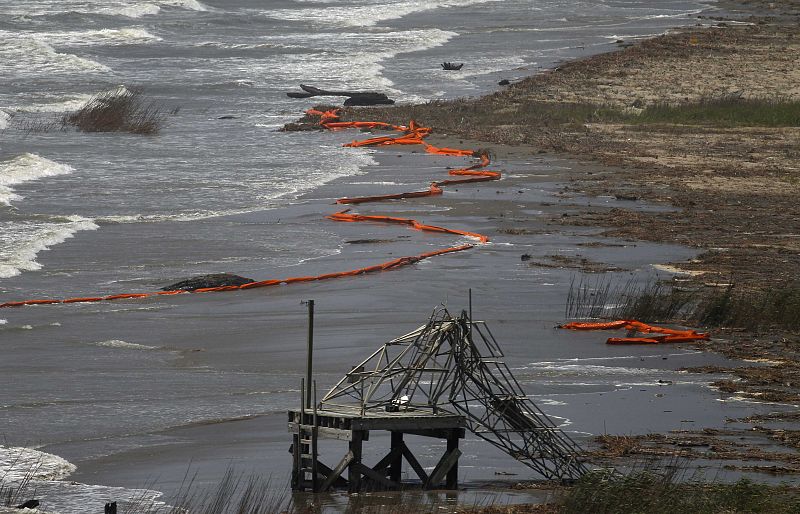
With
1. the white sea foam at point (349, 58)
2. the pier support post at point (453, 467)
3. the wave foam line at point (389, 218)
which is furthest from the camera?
the white sea foam at point (349, 58)

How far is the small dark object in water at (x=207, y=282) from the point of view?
16.0 meters

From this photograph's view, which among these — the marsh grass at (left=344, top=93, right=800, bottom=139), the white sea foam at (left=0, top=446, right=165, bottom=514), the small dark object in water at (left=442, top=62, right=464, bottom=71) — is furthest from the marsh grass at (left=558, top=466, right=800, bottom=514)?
the small dark object in water at (left=442, top=62, right=464, bottom=71)

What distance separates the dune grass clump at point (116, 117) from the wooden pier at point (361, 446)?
2590 cm

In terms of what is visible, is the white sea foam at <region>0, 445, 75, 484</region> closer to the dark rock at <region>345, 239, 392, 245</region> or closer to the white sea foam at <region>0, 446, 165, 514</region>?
the white sea foam at <region>0, 446, 165, 514</region>

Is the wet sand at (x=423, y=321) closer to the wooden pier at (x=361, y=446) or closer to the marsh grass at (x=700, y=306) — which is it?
the wooden pier at (x=361, y=446)

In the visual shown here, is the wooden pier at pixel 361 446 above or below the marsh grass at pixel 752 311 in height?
above

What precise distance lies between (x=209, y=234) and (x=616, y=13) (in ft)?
192

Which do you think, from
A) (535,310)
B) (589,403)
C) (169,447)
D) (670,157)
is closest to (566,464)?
(589,403)

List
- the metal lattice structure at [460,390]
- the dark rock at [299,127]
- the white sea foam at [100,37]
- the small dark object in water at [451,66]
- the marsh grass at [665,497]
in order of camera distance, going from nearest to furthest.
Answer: the marsh grass at [665,497]
the metal lattice structure at [460,390]
the dark rock at [299,127]
the small dark object in water at [451,66]
the white sea foam at [100,37]

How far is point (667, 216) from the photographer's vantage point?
20.8 meters

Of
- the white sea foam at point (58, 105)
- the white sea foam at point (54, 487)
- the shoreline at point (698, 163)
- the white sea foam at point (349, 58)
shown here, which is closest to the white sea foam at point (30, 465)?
the white sea foam at point (54, 487)

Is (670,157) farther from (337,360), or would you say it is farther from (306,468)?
(306,468)

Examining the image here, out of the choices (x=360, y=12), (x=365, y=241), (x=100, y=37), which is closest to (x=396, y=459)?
(x=365, y=241)

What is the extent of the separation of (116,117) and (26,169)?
24.8 ft
